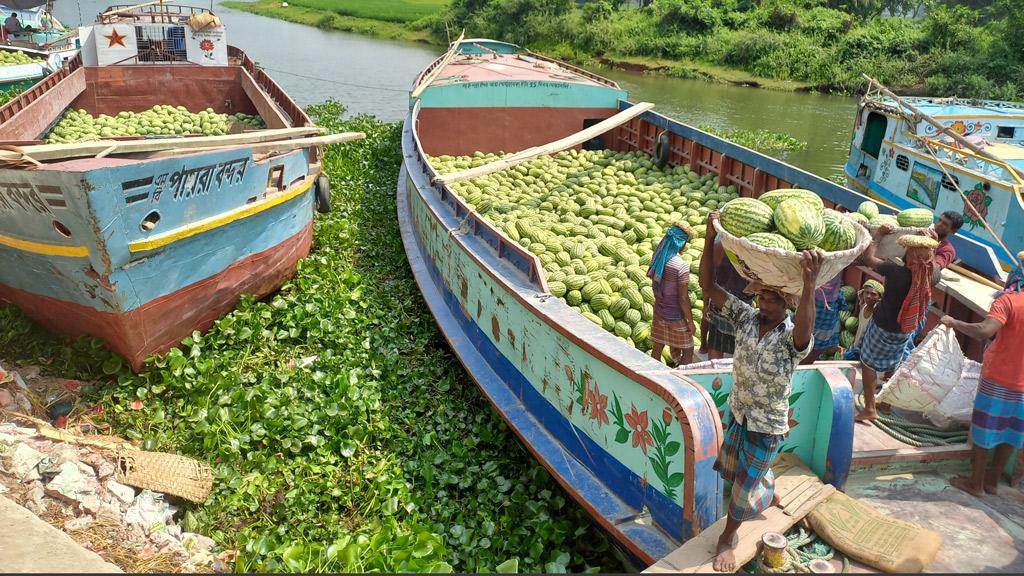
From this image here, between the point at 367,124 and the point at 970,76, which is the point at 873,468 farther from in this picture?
the point at 970,76

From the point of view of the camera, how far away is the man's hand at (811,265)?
2818 millimetres

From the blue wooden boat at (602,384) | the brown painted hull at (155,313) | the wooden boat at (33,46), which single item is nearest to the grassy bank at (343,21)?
the wooden boat at (33,46)

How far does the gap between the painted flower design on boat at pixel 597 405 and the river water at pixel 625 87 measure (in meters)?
15.8

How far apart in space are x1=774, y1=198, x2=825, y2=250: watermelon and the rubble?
363 centimetres

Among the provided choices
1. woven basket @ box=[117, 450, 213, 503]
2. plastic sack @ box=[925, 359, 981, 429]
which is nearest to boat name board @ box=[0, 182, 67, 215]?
woven basket @ box=[117, 450, 213, 503]

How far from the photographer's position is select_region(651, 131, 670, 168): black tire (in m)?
9.61

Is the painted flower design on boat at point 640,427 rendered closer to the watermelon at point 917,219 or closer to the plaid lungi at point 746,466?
the plaid lungi at point 746,466

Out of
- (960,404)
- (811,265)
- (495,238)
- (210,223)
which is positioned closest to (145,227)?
(210,223)

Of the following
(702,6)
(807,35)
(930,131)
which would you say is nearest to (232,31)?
(702,6)

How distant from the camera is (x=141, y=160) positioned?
5.70 metres

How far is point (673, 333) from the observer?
4.97 m

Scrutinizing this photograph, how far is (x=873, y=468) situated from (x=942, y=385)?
70 centimetres

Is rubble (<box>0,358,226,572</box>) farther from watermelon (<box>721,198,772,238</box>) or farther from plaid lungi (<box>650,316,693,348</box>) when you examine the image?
watermelon (<box>721,198,772,238</box>)

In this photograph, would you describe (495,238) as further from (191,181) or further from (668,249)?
(191,181)
